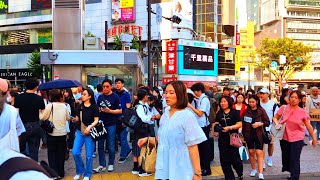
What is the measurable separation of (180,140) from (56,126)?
3.74 m

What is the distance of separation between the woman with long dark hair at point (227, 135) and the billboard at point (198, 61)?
4553cm

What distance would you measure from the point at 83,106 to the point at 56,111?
0.51 meters

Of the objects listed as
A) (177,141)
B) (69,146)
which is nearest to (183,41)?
(69,146)

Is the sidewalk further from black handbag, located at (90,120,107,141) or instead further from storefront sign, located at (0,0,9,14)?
storefront sign, located at (0,0,9,14)

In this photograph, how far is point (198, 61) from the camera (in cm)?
5653

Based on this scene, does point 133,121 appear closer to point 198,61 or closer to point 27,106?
point 27,106

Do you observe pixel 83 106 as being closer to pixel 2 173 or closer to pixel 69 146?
pixel 69 146

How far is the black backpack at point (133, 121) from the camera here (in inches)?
287

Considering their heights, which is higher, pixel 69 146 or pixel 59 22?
pixel 59 22

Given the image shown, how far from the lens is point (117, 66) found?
13.7 metres

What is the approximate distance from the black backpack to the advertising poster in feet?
159

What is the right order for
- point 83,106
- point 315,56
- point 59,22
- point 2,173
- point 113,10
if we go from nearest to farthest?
point 2,173
point 83,106
point 59,22
point 113,10
point 315,56

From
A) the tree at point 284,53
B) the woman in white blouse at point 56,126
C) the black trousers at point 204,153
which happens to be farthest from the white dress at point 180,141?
the tree at point 284,53

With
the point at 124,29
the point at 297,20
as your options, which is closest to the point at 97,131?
the point at 124,29
